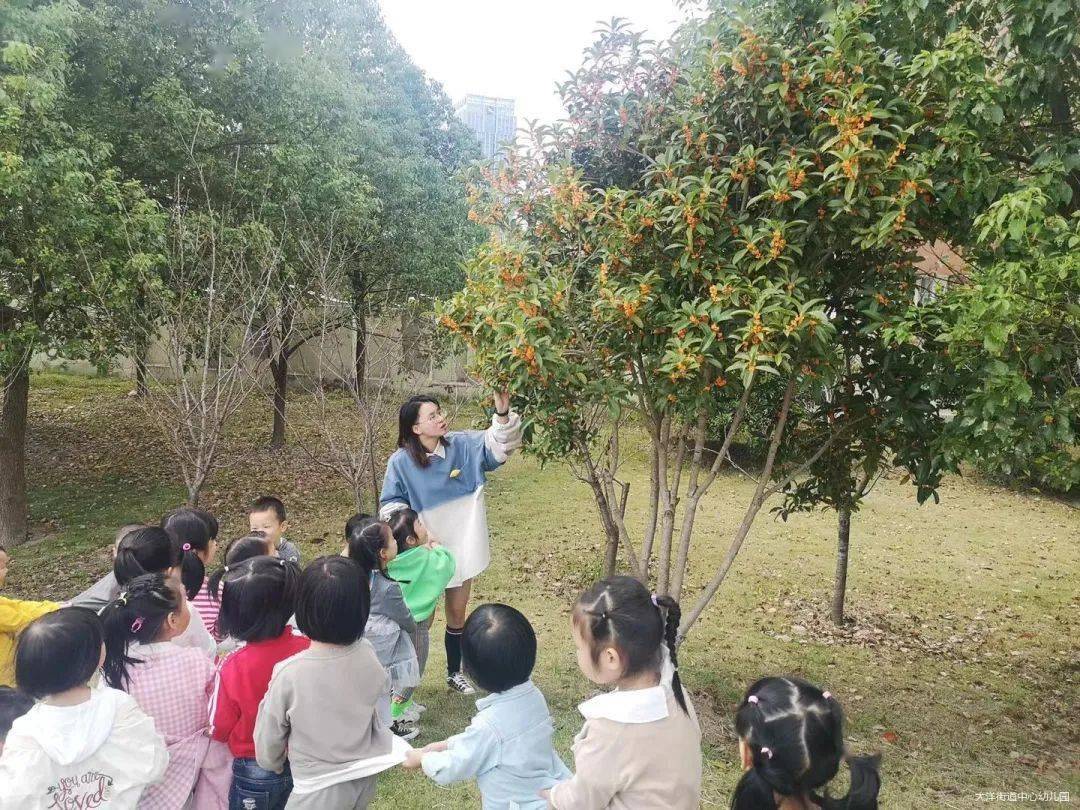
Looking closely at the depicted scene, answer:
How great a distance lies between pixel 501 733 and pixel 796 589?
659 centimetres

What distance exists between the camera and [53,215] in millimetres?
6125

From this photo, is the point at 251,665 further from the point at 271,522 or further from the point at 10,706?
the point at 271,522

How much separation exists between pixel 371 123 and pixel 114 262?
17.2ft

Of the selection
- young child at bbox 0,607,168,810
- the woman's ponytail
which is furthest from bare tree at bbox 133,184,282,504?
the woman's ponytail

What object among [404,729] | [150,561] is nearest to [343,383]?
[404,729]

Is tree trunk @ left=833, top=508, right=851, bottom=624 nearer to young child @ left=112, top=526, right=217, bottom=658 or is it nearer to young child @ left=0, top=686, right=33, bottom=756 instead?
young child @ left=112, top=526, right=217, bottom=658

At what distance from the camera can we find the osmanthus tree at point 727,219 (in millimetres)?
3354

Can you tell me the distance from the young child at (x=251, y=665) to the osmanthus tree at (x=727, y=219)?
58.3 inches

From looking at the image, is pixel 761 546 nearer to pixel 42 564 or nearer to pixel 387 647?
pixel 387 647

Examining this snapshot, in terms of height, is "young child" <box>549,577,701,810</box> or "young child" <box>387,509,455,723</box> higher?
"young child" <box>549,577,701,810</box>

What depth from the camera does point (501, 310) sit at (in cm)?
358

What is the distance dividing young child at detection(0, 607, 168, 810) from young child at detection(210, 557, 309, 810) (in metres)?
0.28

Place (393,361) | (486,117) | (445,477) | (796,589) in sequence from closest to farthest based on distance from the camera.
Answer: (445,477)
(796,589)
(393,361)
(486,117)

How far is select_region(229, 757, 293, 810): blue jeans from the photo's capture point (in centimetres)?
243
